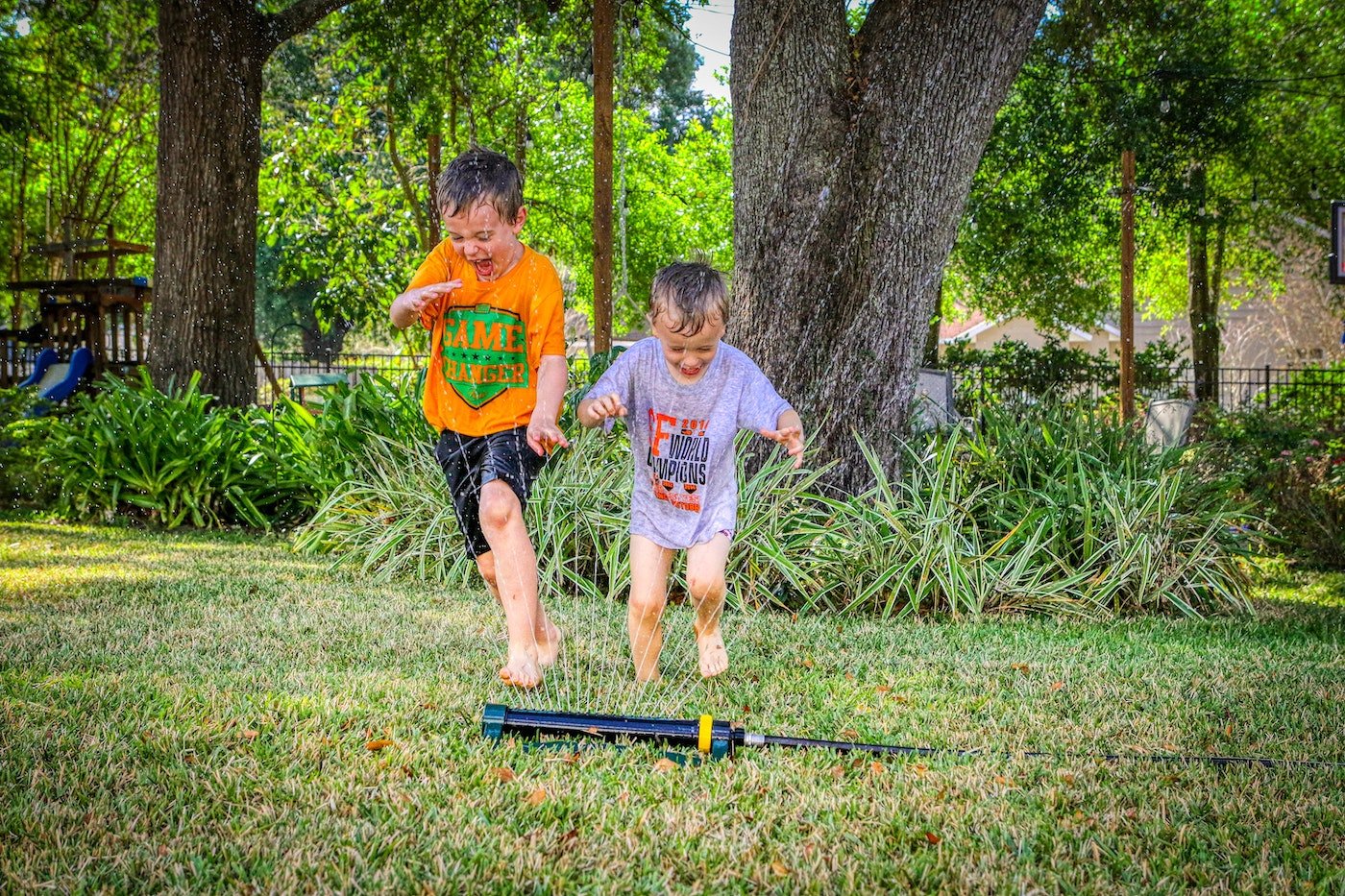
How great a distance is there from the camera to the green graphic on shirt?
127 inches

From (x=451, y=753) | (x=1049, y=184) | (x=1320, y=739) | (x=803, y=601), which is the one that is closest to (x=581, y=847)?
(x=451, y=753)

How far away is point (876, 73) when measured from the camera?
214 inches

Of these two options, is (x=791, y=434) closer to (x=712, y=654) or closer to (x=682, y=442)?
(x=682, y=442)

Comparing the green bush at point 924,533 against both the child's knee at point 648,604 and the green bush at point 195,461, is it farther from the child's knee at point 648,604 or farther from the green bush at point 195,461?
the child's knee at point 648,604


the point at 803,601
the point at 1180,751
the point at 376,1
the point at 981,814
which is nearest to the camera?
the point at 981,814

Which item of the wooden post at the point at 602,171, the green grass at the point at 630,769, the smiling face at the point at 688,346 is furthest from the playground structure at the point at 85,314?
the smiling face at the point at 688,346

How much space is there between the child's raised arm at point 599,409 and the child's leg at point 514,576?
1.51 ft

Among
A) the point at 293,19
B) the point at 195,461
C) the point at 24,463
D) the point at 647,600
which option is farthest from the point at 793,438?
the point at 293,19

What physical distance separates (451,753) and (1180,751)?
6.13 feet

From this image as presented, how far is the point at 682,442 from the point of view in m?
3.20

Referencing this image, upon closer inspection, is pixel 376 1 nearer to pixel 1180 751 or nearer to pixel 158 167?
pixel 158 167

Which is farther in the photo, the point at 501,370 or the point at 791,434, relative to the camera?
the point at 501,370

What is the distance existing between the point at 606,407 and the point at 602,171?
4.49 m

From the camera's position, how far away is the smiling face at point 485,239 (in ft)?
10.1
